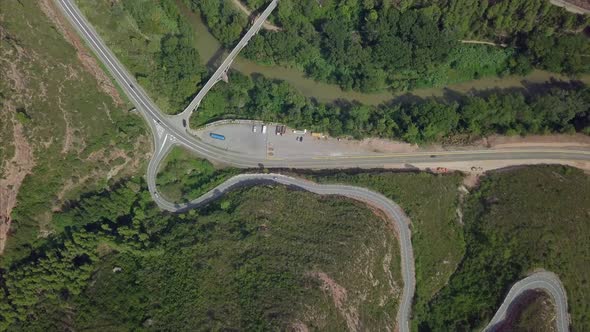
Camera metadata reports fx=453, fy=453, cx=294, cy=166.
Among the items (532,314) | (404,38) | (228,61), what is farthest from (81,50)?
(532,314)

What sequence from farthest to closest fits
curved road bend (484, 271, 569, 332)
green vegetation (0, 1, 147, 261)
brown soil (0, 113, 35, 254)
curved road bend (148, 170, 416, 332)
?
curved road bend (148, 170, 416, 332)
curved road bend (484, 271, 569, 332)
green vegetation (0, 1, 147, 261)
brown soil (0, 113, 35, 254)

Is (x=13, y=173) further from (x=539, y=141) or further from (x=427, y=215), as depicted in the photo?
(x=539, y=141)

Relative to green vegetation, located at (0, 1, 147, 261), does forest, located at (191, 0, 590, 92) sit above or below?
above

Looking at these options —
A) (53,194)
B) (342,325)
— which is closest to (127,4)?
(53,194)

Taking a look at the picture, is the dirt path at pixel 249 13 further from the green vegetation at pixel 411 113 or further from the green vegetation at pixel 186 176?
the green vegetation at pixel 186 176

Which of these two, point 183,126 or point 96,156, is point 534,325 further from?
point 96,156

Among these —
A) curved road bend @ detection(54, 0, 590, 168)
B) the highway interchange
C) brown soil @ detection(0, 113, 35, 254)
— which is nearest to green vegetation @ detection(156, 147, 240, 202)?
the highway interchange

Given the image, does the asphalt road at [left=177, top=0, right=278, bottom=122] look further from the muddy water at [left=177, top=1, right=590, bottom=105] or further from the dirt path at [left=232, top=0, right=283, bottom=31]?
the muddy water at [left=177, top=1, right=590, bottom=105]

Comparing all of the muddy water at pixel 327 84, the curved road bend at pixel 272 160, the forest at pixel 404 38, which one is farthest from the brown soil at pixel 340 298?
the forest at pixel 404 38
